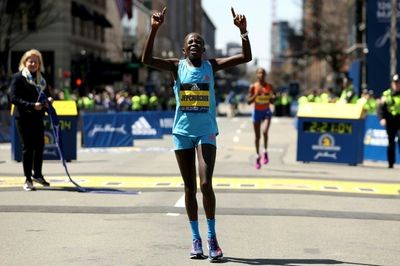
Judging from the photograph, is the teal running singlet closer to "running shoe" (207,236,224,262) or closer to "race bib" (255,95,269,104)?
"running shoe" (207,236,224,262)

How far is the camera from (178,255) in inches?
299

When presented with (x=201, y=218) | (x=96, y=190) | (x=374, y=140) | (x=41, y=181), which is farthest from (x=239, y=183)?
(x=374, y=140)

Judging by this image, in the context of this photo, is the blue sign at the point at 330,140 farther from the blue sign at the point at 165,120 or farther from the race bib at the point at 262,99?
the blue sign at the point at 165,120

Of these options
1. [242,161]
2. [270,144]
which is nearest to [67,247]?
[242,161]

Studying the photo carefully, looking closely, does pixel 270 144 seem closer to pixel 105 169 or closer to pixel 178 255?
pixel 105 169

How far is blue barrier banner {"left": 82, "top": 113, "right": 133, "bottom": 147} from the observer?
2562 centimetres

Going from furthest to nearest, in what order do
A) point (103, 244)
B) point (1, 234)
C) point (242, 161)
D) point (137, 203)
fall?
1. point (242, 161)
2. point (137, 203)
3. point (1, 234)
4. point (103, 244)

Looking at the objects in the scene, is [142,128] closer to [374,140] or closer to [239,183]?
[374,140]

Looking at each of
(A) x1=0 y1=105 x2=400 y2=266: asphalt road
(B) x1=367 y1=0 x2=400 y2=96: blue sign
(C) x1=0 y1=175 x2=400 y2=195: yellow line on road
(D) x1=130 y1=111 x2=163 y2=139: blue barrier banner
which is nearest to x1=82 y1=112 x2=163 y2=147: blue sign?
(D) x1=130 y1=111 x2=163 y2=139: blue barrier banner

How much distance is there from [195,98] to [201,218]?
2.66 meters

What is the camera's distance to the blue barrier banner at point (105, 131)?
2562 centimetres

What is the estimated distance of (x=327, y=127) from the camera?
65.1 feet

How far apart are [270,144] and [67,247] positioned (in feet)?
70.6

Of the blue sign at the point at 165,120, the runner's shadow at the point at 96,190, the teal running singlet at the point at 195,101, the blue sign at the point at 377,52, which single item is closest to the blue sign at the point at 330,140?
the runner's shadow at the point at 96,190
